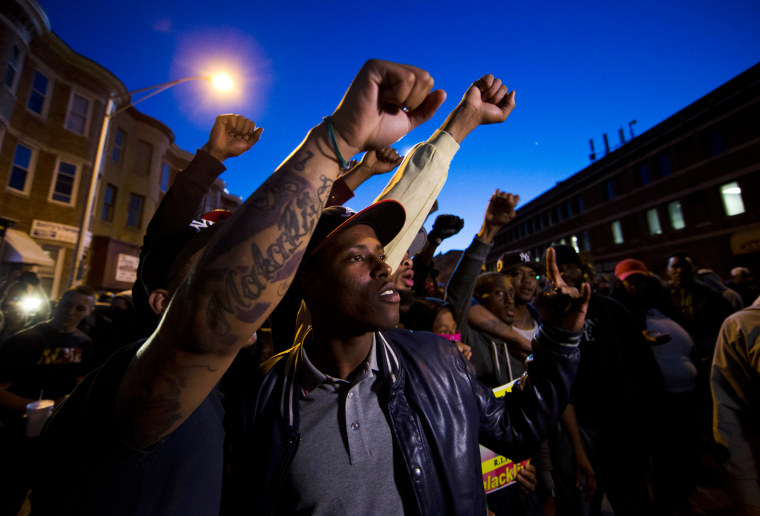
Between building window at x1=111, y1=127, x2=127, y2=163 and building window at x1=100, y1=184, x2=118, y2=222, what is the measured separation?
1614mm

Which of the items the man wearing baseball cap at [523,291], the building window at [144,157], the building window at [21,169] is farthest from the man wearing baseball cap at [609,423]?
the building window at [144,157]

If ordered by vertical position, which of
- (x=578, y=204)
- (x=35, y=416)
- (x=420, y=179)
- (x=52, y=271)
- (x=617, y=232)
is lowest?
(x=35, y=416)

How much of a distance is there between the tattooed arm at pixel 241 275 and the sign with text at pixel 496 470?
7.40 feet

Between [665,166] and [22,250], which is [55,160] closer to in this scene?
[22,250]

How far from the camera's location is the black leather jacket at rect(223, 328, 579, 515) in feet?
4.62

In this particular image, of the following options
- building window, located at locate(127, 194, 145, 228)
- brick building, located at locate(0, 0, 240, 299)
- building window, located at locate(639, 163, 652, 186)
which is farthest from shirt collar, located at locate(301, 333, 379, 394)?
building window, located at locate(639, 163, 652, 186)

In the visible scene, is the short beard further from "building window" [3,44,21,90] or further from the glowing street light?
"building window" [3,44,21,90]

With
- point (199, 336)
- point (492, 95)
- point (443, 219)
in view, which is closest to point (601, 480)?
point (443, 219)

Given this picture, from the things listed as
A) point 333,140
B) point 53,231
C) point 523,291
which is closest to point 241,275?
point 333,140

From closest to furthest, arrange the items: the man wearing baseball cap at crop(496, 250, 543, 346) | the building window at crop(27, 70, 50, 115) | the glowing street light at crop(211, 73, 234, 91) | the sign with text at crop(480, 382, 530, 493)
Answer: the sign with text at crop(480, 382, 530, 493) → the man wearing baseball cap at crop(496, 250, 543, 346) → the glowing street light at crop(211, 73, 234, 91) → the building window at crop(27, 70, 50, 115)

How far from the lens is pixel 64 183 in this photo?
14.9 meters

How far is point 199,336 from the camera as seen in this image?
2.21ft

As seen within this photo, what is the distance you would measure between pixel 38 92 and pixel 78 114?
1.58 metres

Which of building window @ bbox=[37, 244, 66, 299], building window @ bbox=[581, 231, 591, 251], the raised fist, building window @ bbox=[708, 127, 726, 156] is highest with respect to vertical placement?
building window @ bbox=[708, 127, 726, 156]
